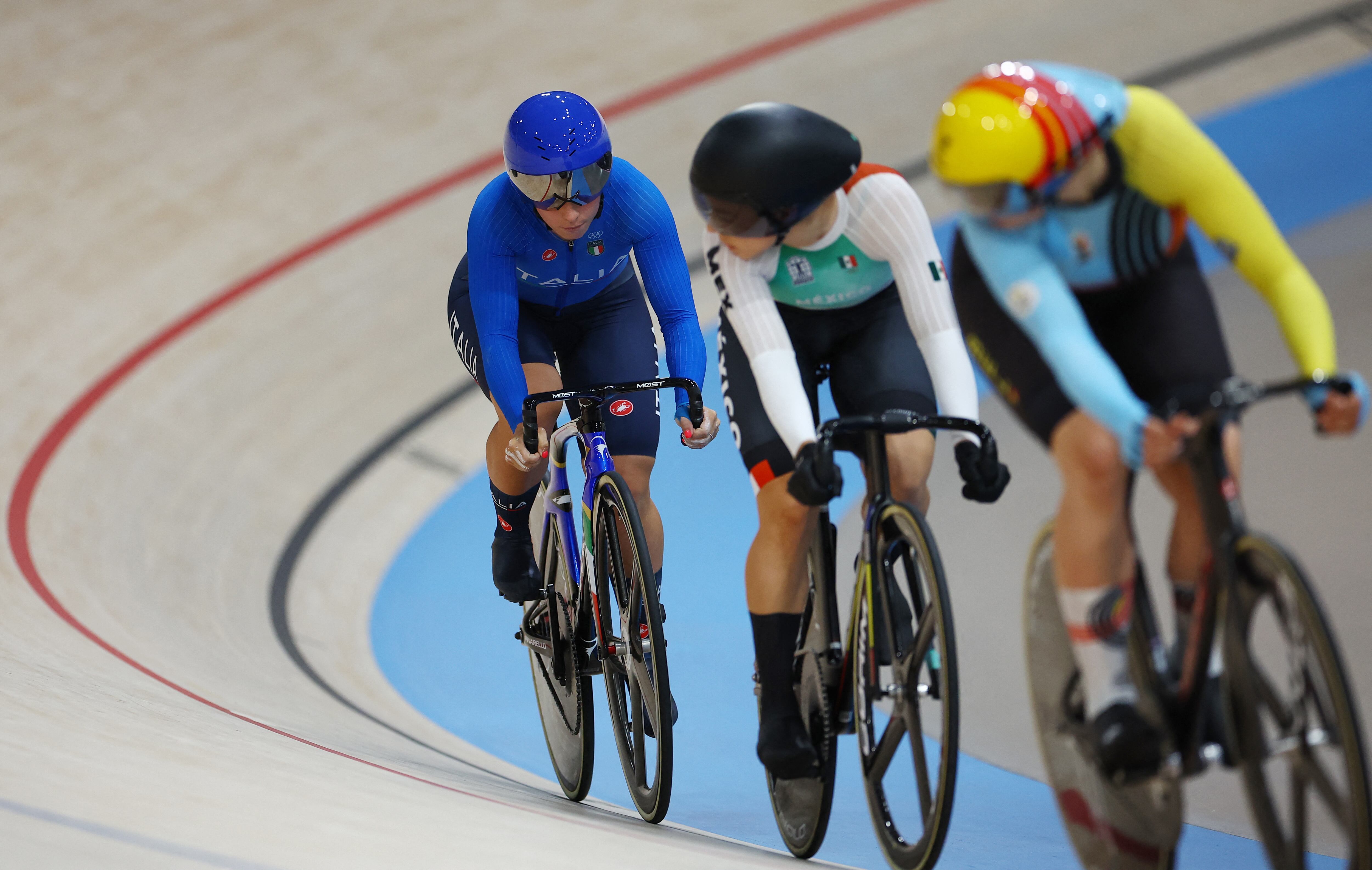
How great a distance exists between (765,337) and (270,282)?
3826mm

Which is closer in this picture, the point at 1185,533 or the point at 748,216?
the point at 1185,533

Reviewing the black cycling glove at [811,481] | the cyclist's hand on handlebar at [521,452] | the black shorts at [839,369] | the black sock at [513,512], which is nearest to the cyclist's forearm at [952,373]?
the black shorts at [839,369]

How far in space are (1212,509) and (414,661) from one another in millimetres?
2934

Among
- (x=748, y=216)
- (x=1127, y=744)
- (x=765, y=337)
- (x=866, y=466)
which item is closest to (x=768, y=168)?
(x=748, y=216)

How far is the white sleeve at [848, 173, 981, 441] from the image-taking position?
2264 millimetres

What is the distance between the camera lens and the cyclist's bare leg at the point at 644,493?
296cm

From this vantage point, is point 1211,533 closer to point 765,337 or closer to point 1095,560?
point 1095,560

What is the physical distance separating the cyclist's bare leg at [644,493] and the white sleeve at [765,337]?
2.08ft

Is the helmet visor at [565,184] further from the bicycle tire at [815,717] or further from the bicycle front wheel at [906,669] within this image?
the bicycle front wheel at [906,669]

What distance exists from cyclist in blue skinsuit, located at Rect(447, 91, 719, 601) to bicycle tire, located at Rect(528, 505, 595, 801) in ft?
0.65

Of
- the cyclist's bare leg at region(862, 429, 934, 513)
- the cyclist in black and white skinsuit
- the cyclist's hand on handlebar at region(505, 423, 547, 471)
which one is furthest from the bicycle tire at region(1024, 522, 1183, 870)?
the cyclist's hand on handlebar at region(505, 423, 547, 471)

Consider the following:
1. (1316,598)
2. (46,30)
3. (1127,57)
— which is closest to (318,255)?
(46,30)

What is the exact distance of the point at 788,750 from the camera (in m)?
2.46

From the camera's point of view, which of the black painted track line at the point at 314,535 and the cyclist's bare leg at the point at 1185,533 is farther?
the black painted track line at the point at 314,535
